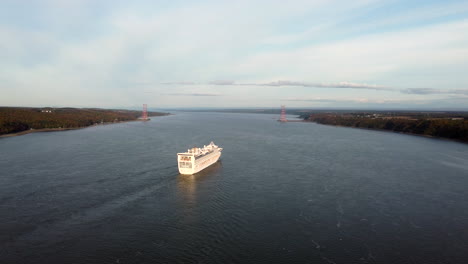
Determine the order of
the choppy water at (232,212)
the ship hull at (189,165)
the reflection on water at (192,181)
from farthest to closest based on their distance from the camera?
the ship hull at (189,165) → the reflection on water at (192,181) → the choppy water at (232,212)

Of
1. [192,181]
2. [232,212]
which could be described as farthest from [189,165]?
[232,212]

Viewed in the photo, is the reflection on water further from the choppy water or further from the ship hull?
the ship hull

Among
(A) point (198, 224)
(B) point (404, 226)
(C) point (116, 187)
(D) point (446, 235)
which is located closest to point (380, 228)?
(B) point (404, 226)

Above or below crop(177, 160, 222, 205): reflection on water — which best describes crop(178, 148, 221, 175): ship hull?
above

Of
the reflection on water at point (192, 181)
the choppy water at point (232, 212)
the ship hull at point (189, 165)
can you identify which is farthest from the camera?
the ship hull at point (189, 165)

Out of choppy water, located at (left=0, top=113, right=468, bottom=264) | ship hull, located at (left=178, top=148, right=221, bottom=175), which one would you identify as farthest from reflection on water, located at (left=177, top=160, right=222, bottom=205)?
ship hull, located at (left=178, top=148, right=221, bottom=175)

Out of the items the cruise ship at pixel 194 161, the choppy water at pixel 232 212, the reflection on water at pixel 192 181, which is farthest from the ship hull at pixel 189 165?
the choppy water at pixel 232 212

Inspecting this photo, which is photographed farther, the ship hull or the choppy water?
the ship hull

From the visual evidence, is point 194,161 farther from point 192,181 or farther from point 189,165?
point 192,181

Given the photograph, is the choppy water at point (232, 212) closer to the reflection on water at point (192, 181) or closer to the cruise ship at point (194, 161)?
the reflection on water at point (192, 181)
